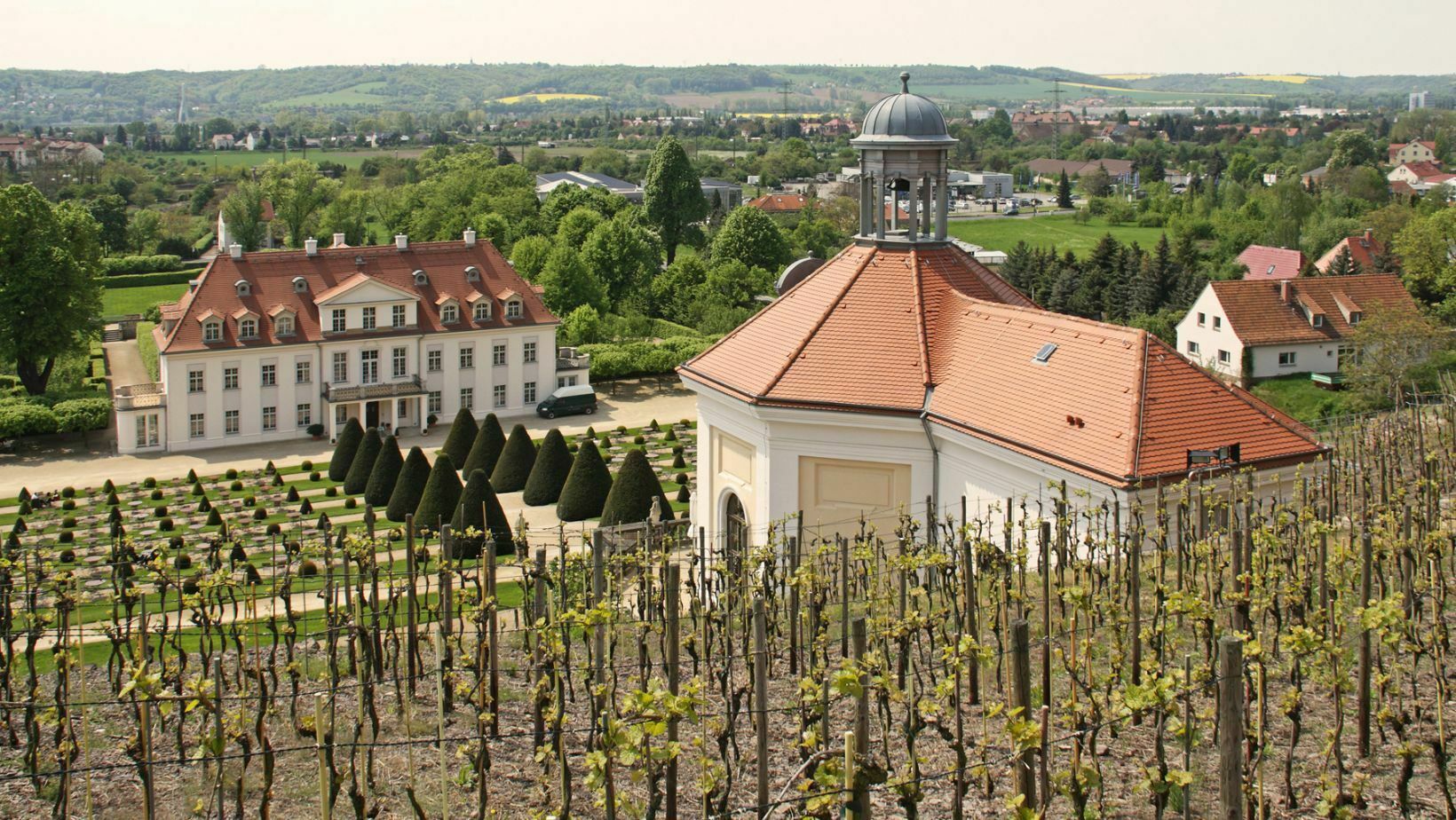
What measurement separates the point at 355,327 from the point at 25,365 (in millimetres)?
13107

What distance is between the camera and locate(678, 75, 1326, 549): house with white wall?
2242 centimetres

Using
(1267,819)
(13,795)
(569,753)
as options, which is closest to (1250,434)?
(1267,819)

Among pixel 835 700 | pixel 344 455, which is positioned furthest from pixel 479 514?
pixel 835 700

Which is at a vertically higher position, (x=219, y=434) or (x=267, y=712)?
(x=267, y=712)

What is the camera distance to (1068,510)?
71.6 feet

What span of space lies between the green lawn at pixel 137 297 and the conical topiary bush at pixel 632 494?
175ft

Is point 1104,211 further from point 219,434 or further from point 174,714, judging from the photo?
point 174,714

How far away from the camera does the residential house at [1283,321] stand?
58.8 meters

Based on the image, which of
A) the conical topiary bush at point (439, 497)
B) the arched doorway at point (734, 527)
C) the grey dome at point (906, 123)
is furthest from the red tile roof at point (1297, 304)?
the arched doorway at point (734, 527)

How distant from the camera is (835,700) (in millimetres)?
14648

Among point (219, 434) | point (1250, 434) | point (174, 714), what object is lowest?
point (219, 434)

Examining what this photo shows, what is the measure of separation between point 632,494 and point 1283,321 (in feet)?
114

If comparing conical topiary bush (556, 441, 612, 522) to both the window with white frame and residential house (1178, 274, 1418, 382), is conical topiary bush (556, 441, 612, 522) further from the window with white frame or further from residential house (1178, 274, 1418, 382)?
residential house (1178, 274, 1418, 382)

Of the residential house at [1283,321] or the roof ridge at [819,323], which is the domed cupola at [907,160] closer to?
the roof ridge at [819,323]
